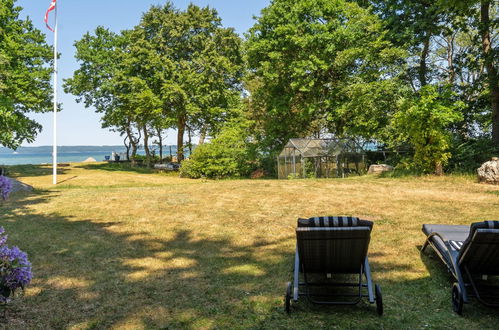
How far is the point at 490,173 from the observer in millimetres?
13844

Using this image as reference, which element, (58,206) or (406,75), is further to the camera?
(406,75)

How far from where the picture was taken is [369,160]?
2533 cm

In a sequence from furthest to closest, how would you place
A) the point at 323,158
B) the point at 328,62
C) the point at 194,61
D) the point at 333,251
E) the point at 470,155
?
the point at 194,61 < the point at 328,62 < the point at 323,158 < the point at 470,155 < the point at 333,251

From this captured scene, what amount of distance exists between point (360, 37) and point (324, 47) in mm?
2429

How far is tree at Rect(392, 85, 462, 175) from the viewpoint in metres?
15.1

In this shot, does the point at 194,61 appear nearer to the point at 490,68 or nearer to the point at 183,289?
the point at 490,68

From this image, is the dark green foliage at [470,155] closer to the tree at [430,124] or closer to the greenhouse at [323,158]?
the tree at [430,124]

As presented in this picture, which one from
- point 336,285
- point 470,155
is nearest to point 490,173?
point 470,155

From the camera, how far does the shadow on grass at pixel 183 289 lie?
402 cm

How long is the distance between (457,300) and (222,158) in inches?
909

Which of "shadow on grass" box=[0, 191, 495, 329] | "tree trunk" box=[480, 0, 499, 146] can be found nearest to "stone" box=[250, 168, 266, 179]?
"tree trunk" box=[480, 0, 499, 146]

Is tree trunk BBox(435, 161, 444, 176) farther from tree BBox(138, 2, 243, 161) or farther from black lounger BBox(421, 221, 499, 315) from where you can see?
tree BBox(138, 2, 243, 161)

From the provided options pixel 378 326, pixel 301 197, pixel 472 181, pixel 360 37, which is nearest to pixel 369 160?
pixel 360 37

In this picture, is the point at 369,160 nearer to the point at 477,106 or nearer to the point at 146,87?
the point at 477,106
